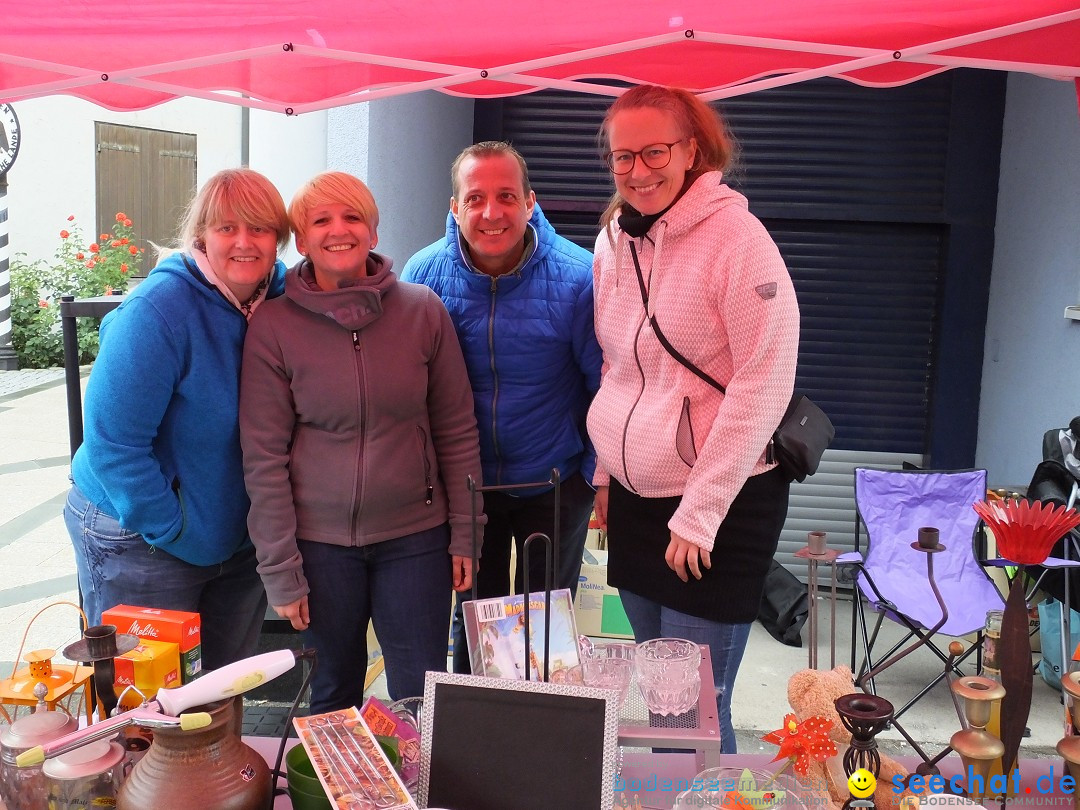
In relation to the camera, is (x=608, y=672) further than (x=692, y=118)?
No

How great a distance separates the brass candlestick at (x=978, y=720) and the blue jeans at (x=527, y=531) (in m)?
1.21

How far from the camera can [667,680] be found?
163 centimetres

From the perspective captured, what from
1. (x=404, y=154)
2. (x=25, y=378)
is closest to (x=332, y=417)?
(x=404, y=154)

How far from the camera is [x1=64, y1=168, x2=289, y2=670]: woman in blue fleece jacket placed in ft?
6.88

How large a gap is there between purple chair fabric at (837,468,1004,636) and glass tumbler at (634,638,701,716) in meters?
2.48

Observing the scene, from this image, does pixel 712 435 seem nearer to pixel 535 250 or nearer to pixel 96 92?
pixel 535 250

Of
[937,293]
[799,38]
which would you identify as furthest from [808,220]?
[799,38]

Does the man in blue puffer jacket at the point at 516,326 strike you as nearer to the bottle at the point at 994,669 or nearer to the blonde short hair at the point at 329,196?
the blonde short hair at the point at 329,196

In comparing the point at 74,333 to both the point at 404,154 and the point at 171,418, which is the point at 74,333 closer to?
the point at 171,418

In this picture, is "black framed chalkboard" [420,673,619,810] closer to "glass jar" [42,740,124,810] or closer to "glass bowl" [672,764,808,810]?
"glass bowl" [672,764,808,810]

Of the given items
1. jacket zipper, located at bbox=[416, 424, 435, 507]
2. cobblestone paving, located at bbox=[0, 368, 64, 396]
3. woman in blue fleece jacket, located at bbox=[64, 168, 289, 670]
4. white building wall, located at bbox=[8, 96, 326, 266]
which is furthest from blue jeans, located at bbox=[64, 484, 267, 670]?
white building wall, located at bbox=[8, 96, 326, 266]

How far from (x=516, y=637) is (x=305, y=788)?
426 mm

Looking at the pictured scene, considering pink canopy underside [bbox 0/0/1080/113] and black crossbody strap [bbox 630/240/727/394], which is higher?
pink canopy underside [bbox 0/0/1080/113]

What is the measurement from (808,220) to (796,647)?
7.16ft
